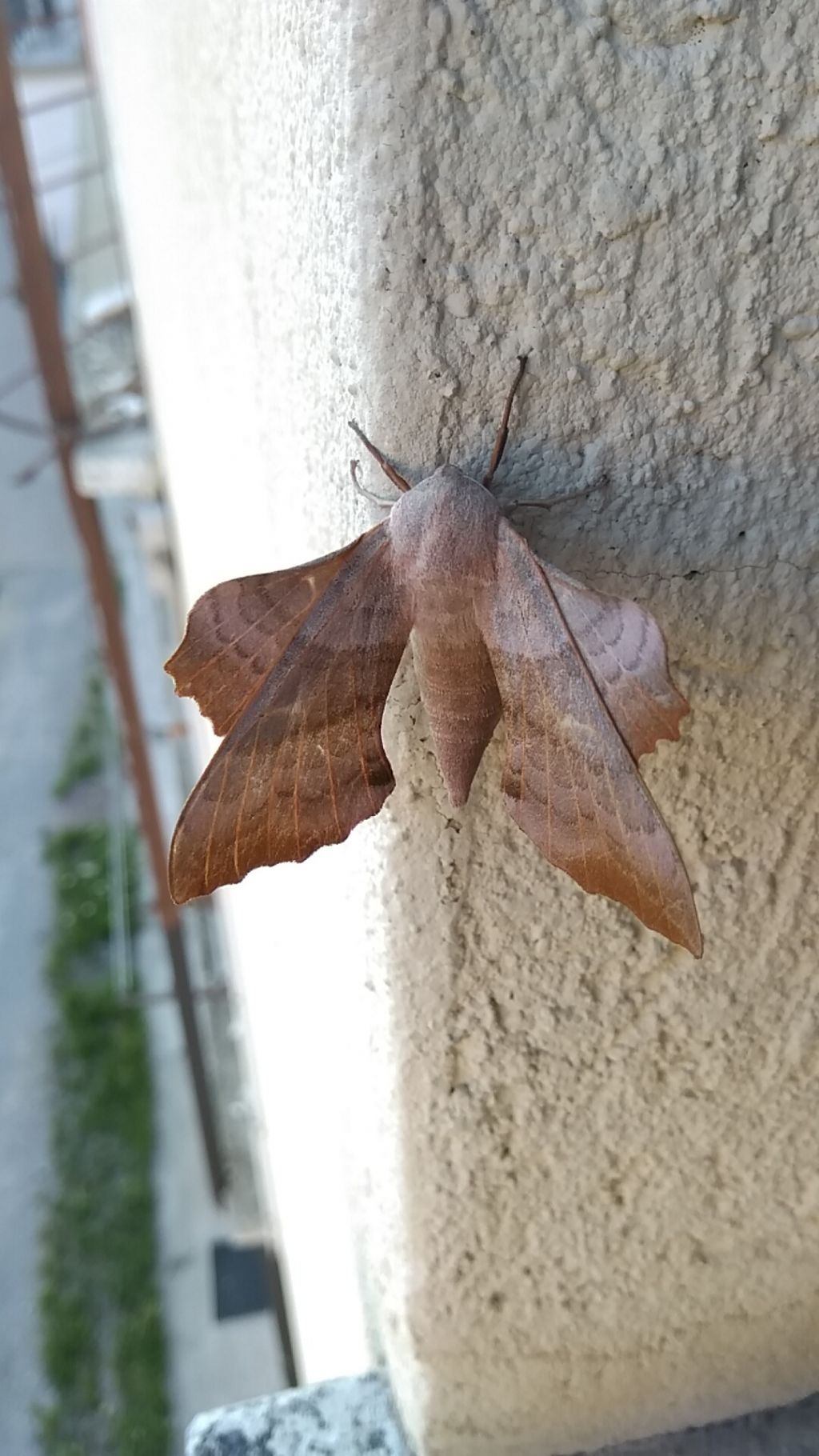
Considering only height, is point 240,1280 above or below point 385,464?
below

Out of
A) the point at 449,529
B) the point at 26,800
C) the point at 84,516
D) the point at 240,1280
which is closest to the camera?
the point at 449,529

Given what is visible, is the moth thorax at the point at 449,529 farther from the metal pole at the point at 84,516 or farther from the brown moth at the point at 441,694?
the metal pole at the point at 84,516

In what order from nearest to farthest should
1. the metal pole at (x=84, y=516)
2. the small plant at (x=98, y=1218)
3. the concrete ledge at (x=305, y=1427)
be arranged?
1. the concrete ledge at (x=305, y=1427)
2. the metal pole at (x=84, y=516)
3. the small plant at (x=98, y=1218)

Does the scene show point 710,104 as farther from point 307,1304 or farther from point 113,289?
point 113,289

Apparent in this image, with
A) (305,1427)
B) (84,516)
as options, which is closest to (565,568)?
(305,1427)

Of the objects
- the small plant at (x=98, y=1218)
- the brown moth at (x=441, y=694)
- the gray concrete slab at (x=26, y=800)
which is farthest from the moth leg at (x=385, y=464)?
the small plant at (x=98, y=1218)

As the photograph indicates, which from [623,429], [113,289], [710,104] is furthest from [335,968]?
[113,289]

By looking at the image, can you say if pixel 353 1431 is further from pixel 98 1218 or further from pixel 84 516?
pixel 98 1218
